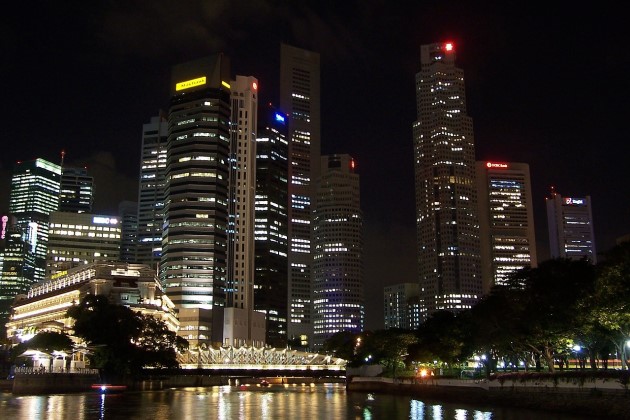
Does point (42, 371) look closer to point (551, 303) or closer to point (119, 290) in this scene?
point (119, 290)

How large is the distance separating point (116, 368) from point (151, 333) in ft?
54.6

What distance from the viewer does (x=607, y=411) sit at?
59.4 metres

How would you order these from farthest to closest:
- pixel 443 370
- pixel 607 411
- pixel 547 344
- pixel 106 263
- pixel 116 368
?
1. pixel 106 263
2. pixel 443 370
3. pixel 116 368
4. pixel 547 344
5. pixel 607 411

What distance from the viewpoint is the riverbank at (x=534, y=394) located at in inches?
2363

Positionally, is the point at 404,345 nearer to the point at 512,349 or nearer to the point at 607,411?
the point at 512,349

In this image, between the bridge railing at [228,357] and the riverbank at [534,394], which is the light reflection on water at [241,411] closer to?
the riverbank at [534,394]

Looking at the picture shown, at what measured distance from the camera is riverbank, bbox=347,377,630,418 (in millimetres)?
60031

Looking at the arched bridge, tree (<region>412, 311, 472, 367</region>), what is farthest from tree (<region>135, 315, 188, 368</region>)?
Answer: tree (<region>412, 311, 472, 367</region>)

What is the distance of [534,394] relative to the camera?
242 ft

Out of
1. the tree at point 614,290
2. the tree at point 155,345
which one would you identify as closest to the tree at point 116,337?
the tree at point 155,345

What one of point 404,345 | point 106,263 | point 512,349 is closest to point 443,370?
point 404,345

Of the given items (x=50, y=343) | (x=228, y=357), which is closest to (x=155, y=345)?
(x=50, y=343)

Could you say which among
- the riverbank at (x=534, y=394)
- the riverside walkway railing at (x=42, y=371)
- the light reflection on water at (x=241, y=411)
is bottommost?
the light reflection on water at (x=241, y=411)

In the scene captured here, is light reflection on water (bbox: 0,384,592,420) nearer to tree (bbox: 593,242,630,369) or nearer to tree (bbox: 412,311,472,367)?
tree (bbox: 593,242,630,369)
